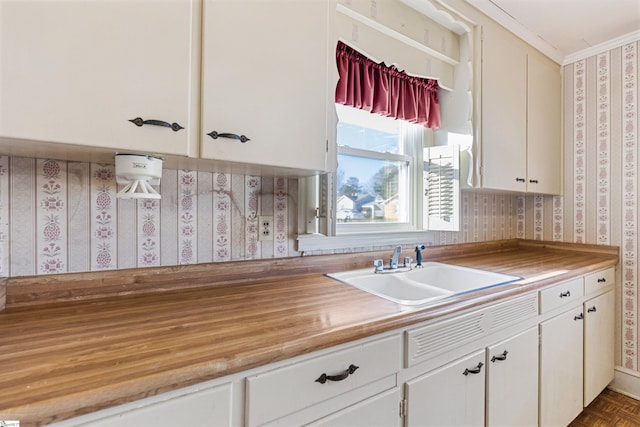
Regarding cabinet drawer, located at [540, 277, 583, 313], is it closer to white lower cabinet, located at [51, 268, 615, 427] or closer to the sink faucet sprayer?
white lower cabinet, located at [51, 268, 615, 427]

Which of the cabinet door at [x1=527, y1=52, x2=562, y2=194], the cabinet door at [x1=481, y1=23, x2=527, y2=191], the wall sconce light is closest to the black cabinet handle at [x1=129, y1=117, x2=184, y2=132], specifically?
the wall sconce light

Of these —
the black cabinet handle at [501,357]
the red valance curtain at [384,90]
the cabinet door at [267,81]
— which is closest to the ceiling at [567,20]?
the red valance curtain at [384,90]

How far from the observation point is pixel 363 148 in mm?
1810

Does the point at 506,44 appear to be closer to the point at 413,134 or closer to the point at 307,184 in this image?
the point at 413,134

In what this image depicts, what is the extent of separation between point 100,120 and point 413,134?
172cm

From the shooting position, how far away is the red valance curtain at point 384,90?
1.54m

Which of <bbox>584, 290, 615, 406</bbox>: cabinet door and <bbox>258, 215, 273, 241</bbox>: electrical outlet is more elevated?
<bbox>258, 215, 273, 241</bbox>: electrical outlet

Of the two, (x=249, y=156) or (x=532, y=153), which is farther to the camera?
(x=532, y=153)

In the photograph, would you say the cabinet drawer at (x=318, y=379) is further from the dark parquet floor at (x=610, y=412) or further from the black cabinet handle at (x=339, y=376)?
the dark parquet floor at (x=610, y=412)

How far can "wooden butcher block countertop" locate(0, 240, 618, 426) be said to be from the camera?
557 mm

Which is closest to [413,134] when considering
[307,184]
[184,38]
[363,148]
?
[363,148]

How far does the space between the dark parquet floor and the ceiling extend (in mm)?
2410

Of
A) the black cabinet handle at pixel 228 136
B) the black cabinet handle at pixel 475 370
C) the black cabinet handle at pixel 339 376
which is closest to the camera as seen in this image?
the black cabinet handle at pixel 339 376

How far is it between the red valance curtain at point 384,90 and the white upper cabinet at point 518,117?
0.32 metres
